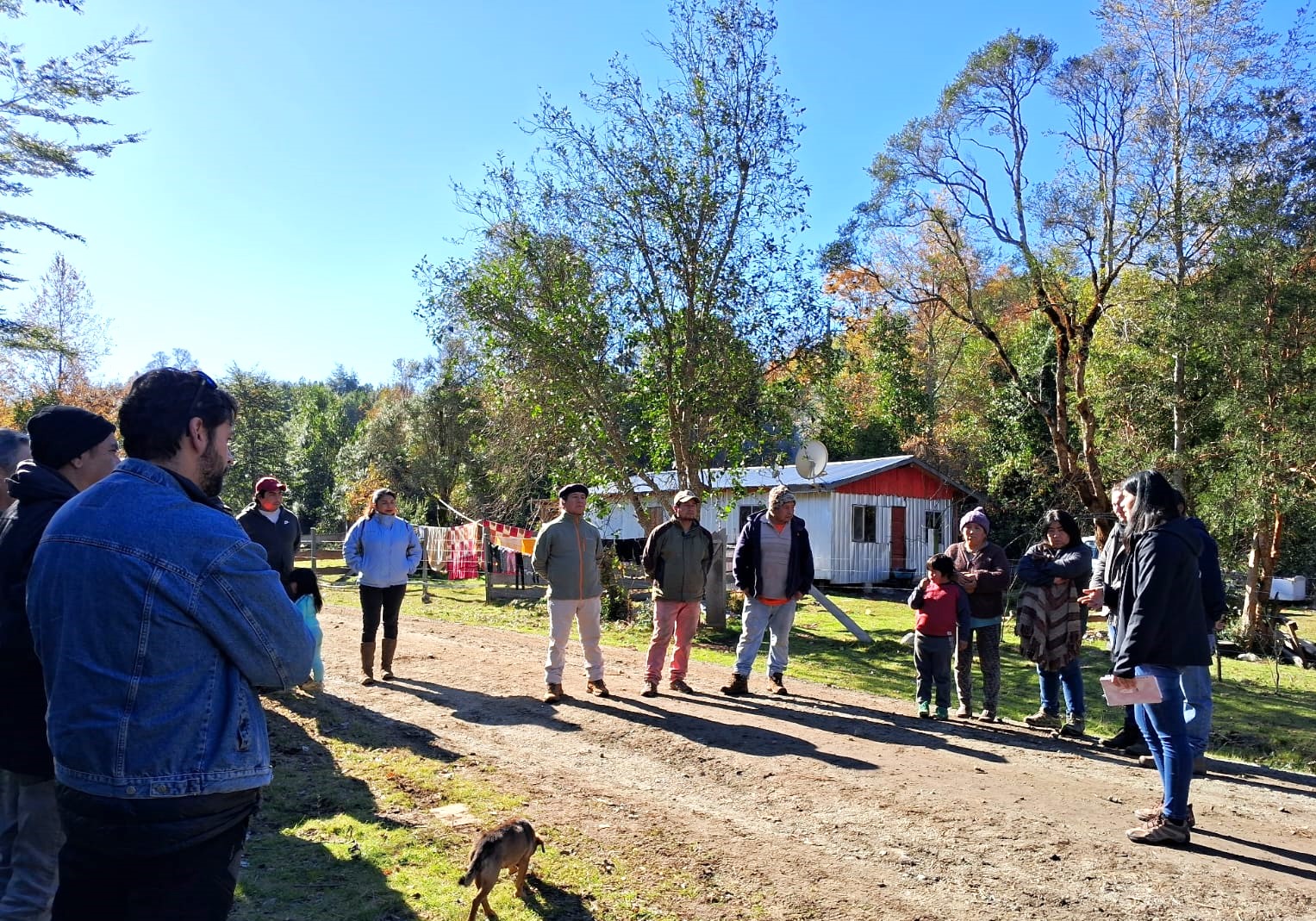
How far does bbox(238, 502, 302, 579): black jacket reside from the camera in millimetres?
7648

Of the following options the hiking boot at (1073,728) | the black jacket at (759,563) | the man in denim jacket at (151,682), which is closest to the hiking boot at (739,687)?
the black jacket at (759,563)

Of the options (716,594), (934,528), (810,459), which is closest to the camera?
(716,594)

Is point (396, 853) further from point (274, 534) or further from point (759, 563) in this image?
point (759, 563)

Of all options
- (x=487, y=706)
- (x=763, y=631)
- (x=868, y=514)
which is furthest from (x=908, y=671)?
(x=868, y=514)

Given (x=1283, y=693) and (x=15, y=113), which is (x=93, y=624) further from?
(x=15, y=113)

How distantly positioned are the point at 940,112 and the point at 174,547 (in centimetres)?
2095

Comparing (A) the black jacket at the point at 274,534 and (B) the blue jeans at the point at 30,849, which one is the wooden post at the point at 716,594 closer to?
(A) the black jacket at the point at 274,534

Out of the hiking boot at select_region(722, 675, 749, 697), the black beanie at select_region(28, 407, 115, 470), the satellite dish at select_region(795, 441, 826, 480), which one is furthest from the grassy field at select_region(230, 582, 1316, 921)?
the satellite dish at select_region(795, 441, 826, 480)

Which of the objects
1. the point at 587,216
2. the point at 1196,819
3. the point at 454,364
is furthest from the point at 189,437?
the point at 454,364

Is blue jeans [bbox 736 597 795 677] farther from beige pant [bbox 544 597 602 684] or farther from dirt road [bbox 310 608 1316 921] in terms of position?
beige pant [bbox 544 597 602 684]

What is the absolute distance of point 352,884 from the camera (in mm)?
4352

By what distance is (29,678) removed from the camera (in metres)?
3.02

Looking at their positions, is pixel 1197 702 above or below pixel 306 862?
above

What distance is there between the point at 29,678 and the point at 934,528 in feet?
102
